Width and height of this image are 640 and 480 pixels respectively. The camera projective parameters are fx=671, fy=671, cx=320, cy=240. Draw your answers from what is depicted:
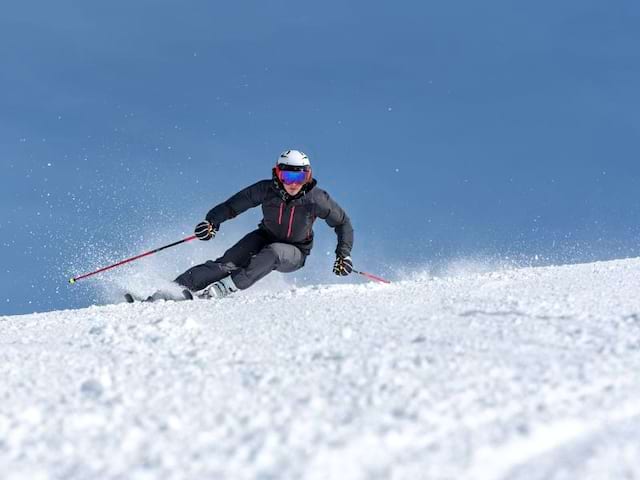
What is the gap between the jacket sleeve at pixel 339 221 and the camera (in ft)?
25.8

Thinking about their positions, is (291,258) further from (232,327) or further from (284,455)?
(284,455)

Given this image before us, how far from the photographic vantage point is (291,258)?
7.60 metres

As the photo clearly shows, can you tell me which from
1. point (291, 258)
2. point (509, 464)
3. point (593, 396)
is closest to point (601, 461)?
point (509, 464)

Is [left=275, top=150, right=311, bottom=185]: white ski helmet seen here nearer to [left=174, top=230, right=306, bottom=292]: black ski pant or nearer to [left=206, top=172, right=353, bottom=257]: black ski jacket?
[left=206, top=172, right=353, bottom=257]: black ski jacket

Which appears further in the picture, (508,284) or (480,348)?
(508,284)

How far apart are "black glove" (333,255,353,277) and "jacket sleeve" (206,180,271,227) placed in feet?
3.82

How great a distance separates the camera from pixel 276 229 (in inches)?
307

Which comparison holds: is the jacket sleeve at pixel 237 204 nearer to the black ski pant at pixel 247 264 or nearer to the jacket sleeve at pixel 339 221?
the black ski pant at pixel 247 264

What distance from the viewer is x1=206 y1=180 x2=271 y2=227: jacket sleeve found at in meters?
7.83

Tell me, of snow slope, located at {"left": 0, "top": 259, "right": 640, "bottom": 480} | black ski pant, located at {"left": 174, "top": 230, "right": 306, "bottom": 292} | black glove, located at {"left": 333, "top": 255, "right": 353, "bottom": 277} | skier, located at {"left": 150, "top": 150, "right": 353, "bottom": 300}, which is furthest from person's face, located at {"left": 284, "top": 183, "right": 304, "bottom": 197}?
snow slope, located at {"left": 0, "top": 259, "right": 640, "bottom": 480}

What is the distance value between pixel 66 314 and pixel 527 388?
4.57 m

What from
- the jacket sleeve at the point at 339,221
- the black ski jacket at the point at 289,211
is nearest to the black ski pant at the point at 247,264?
Answer: the black ski jacket at the point at 289,211

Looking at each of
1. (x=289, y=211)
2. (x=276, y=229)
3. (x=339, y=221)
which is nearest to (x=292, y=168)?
(x=289, y=211)

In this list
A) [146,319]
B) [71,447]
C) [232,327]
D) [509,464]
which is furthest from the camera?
[146,319]
